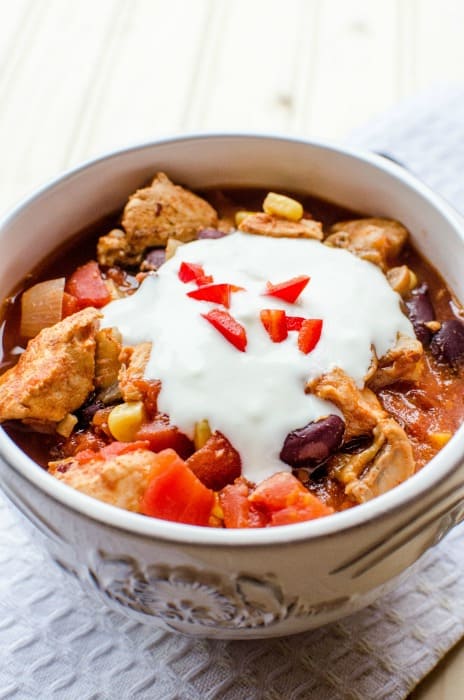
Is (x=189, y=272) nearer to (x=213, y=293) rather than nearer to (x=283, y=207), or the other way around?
(x=213, y=293)

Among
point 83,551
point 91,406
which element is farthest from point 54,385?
point 83,551

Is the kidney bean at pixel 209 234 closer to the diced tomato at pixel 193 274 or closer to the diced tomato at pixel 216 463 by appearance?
the diced tomato at pixel 193 274

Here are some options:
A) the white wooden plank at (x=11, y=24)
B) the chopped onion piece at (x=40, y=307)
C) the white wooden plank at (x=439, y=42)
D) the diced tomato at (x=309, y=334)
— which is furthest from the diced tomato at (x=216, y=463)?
the white wooden plank at (x=11, y=24)

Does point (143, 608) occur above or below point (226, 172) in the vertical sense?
below

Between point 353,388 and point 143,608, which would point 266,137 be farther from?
point 143,608

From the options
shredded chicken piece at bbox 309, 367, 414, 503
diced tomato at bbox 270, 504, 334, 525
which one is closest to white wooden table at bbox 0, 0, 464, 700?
shredded chicken piece at bbox 309, 367, 414, 503

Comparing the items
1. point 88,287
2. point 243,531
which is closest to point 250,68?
point 88,287
